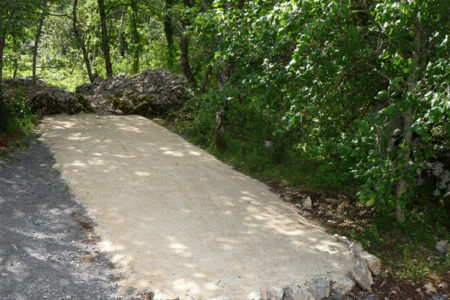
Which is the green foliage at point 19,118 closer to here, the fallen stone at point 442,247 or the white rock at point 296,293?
the white rock at point 296,293

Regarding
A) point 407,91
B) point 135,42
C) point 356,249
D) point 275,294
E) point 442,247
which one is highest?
point 135,42

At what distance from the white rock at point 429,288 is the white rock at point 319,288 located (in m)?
1.64

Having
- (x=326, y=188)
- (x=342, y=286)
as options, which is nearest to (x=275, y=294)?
(x=342, y=286)

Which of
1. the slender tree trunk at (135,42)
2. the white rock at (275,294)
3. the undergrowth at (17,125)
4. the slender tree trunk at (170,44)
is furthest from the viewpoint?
the slender tree trunk at (135,42)

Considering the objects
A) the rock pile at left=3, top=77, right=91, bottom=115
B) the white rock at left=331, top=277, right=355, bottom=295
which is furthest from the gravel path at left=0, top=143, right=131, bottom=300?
the rock pile at left=3, top=77, right=91, bottom=115

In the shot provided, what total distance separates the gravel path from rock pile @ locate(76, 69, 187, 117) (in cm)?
689

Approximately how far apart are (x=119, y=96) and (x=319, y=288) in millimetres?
12616

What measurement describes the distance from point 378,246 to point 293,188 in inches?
104

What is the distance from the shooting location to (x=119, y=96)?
15695 millimetres

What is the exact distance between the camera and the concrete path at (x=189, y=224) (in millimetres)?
5285

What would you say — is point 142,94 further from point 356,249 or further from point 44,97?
point 356,249

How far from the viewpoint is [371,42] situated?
6293 mm

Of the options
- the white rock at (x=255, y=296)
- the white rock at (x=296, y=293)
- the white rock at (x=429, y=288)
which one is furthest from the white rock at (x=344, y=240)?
the white rock at (x=255, y=296)

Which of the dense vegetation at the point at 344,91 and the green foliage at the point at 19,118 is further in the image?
the green foliage at the point at 19,118
